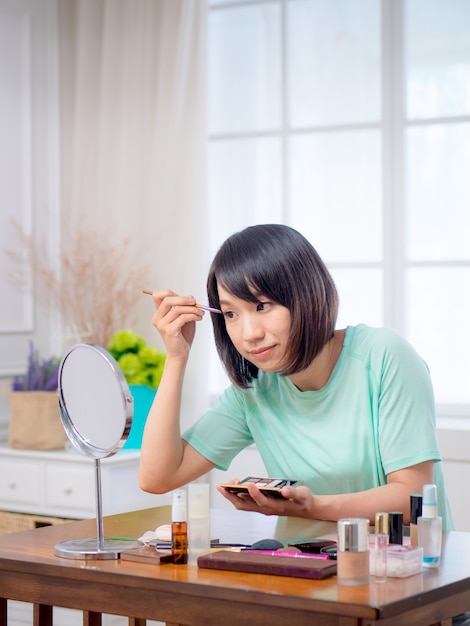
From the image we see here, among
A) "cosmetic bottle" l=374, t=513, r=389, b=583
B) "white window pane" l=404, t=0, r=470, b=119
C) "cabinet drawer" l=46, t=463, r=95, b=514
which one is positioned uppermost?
"white window pane" l=404, t=0, r=470, b=119

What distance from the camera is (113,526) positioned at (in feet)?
6.43

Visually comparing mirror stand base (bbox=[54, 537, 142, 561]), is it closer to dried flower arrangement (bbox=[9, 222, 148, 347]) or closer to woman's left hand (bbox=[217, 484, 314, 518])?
woman's left hand (bbox=[217, 484, 314, 518])

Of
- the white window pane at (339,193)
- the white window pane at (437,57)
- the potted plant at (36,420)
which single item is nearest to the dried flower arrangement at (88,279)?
the potted plant at (36,420)

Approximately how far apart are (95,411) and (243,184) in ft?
7.11

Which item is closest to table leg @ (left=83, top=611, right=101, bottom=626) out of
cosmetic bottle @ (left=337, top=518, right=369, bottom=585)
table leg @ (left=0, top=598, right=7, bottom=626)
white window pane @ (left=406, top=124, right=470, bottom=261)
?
table leg @ (left=0, top=598, right=7, bottom=626)

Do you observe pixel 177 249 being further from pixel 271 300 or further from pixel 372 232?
pixel 271 300

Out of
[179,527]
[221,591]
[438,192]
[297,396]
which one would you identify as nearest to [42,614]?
[179,527]

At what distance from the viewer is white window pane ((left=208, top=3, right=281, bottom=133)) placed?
3.75 meters

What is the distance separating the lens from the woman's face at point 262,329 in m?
1.96

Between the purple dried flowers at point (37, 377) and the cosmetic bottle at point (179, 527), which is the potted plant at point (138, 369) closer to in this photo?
the purple dried flowers at point (37, 377)

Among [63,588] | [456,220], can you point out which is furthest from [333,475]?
[456,220]

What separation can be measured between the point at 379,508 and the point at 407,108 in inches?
77.9

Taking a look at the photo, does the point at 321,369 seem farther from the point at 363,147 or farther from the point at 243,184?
the point at 243,184

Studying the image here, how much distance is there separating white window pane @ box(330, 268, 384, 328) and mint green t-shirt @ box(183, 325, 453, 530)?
4.76 ft
